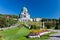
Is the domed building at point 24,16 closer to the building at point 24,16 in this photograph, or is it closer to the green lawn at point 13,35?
the building at point 24,16

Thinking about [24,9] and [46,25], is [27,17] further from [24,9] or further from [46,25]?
[46,25]

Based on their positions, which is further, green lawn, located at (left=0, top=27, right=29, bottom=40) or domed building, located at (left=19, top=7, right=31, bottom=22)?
domed building, located at (left=19, top=7, right=31, bottom=22)

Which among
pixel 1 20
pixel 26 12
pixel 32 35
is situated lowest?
pixel 32 35

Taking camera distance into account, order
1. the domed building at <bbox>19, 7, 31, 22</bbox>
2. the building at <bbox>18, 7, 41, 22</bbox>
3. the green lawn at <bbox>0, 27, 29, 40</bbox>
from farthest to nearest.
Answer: the domed building at <bbox>19, 7, 31, 22</bbox> < the building at <bbox>18, 7, 41, 22</bbox> < the green lawn at <bbox>0, 27, 29, 40</bbox>

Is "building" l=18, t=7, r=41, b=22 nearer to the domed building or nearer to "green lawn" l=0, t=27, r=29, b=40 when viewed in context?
the domed building

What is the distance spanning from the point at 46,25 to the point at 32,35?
24.4 m

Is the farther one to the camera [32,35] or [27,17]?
[27,17]

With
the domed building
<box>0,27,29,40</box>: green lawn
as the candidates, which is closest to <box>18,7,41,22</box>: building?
the domed building

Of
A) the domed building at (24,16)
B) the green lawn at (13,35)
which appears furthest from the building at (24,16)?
the green lawn at (13,35)

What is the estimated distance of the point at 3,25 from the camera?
3559cm

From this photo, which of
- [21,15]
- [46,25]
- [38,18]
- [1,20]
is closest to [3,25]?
[1,20]

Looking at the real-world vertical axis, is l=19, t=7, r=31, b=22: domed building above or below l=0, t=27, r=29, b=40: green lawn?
above

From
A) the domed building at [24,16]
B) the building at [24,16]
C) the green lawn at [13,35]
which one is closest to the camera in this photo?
the green lawn at [13,35]

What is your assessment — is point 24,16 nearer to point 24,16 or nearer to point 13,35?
point 24,16
